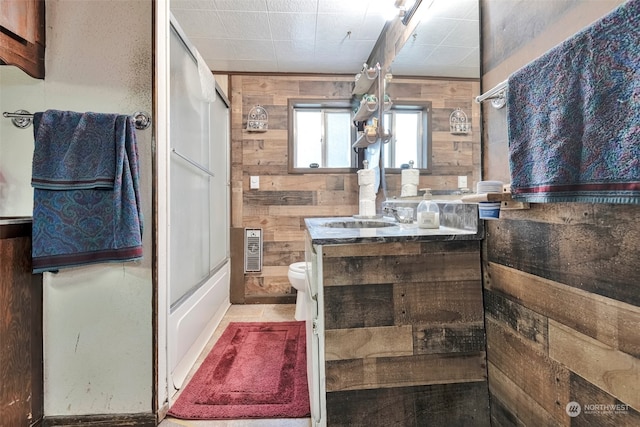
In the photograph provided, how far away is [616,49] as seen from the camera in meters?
0.52

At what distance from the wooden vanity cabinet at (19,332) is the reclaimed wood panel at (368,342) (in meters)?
1.19

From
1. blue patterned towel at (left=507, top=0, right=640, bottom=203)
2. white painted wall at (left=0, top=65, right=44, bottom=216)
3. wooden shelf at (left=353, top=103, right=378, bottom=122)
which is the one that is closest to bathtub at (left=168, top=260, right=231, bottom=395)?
white painted wall at (left=0, top=65, right=44, bottom=216)

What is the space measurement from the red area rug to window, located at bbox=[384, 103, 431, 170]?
135cm

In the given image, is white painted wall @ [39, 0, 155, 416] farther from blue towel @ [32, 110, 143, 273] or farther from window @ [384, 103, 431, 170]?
window @ [384, 103, 431, 170]

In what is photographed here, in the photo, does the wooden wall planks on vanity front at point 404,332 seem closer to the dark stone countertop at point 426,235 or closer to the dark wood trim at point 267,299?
the dark stone countertop at point 426,235

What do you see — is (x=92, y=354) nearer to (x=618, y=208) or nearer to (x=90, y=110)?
(x=90, y=110)

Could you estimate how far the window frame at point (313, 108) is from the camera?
280cm

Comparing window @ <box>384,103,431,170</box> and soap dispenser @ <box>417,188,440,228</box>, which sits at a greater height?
window @ <box>384,103,431,170</box>

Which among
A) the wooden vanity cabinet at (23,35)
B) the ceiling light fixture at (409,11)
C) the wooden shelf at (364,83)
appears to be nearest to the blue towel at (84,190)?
the wooden vanity cabinet at (23,35)

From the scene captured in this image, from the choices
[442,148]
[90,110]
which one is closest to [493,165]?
[442,148]

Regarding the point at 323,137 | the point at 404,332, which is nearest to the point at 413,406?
the point at 404,332

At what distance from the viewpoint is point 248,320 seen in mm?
2377

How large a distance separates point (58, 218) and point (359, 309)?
4.04 feet

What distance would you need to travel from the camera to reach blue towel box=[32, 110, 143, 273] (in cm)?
113
